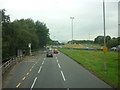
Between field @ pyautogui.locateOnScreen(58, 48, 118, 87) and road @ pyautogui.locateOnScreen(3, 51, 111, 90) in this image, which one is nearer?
road @ pyautogui.locateOnScreen(3, 51, 111, 90)

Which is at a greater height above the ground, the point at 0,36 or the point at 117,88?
the point at 0,36

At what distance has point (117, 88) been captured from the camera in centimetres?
1324

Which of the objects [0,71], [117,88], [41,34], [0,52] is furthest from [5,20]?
[41,34]

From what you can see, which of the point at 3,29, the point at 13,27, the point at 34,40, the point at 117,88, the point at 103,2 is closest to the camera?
the point at 117,88

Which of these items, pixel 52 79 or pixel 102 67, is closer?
pixel 52 79

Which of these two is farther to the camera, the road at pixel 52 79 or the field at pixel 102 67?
the field at pixel 102 67

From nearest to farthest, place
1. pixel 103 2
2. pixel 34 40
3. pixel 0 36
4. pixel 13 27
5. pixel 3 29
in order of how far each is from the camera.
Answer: pixel 103 2, pixel 0 36, pixel 3 29, pixel 13 27, pixel 34 40

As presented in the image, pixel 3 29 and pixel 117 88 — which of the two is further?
pixel 3 29

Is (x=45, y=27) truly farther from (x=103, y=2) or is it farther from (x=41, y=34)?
(x=103, y=2)

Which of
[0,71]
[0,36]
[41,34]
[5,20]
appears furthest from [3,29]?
[41,34]

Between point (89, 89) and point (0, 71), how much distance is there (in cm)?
989

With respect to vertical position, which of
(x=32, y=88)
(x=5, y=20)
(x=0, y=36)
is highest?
(x=5, y=20)

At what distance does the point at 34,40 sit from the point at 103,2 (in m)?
45.3

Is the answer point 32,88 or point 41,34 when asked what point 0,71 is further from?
point 41,34
